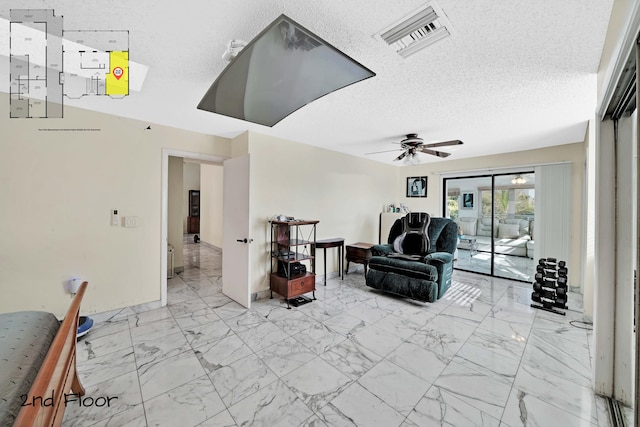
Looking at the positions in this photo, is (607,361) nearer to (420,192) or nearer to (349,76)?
(349,76)

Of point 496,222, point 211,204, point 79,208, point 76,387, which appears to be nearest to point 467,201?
point 496,222

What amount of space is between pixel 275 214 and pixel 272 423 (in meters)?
2.56

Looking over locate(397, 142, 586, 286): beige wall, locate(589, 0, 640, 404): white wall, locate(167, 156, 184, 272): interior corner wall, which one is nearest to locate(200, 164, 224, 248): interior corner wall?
locate(167, 156, 184, 272): interior corner wall

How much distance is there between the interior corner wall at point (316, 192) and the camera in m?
3.49

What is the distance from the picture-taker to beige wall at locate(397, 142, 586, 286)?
3.71 m

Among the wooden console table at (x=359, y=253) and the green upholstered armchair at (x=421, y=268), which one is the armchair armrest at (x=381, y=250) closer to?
the green upholstered armchair at (x=421, y=268)

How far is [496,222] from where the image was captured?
15.5 ft

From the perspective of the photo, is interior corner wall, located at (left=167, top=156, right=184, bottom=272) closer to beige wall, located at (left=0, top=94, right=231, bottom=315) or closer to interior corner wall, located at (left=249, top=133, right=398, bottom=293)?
beige wall, located at (left=0, top=94, right=231, bottom=315)

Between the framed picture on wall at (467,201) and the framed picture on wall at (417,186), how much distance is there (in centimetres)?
77

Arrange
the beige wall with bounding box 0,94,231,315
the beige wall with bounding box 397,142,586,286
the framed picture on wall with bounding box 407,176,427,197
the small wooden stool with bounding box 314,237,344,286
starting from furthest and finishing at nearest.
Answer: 1. the framed picture on wall with bounding box 407,176,427,197
2. the small wooden stool with bounding box 314,237,344,286
3. the beige wall with bounding box 397,142,586,286
4. the beige wall with bounding box 0,94,231,315

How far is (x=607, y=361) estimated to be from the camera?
66.5 inches

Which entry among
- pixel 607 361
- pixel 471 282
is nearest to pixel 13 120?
pixel 607 361

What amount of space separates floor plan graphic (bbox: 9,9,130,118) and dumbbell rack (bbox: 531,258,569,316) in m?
4.92

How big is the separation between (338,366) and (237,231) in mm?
2050
